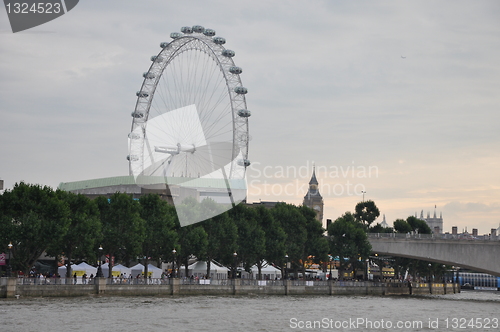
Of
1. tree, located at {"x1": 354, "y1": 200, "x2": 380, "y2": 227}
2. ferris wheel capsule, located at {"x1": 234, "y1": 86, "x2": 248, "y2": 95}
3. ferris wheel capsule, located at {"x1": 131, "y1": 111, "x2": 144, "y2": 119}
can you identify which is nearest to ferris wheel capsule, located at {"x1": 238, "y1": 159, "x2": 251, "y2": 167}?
ferris wheel capsule, located at {"x1": 234, "y1": 86, "x2": 248, "y2": 95}

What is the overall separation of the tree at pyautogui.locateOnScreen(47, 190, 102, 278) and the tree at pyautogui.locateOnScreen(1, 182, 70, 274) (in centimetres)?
179

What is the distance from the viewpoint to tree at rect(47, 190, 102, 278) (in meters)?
89.6

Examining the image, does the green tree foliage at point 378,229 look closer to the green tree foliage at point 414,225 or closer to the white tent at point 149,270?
the green tree foliage at point 414,225

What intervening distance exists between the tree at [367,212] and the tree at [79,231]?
3229 inches

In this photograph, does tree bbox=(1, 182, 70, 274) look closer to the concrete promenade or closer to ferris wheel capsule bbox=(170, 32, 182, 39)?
the concrete promenade

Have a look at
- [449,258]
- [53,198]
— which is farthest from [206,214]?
[449,258]

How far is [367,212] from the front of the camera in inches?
6550

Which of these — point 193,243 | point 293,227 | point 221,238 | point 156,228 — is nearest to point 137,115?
point 221,238

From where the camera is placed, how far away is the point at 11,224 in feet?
274

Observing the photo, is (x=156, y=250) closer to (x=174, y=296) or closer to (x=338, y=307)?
(x=174, y=296)

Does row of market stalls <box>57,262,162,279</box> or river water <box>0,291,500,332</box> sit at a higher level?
row of market stalls <box>57,262,162,279</box>

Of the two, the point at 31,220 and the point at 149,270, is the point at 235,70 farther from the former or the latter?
the point at 31,220

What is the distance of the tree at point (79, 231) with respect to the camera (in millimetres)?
89625

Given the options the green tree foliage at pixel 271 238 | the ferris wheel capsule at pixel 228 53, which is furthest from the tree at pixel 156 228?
the ferris wheel capsule at pixel 228 53
